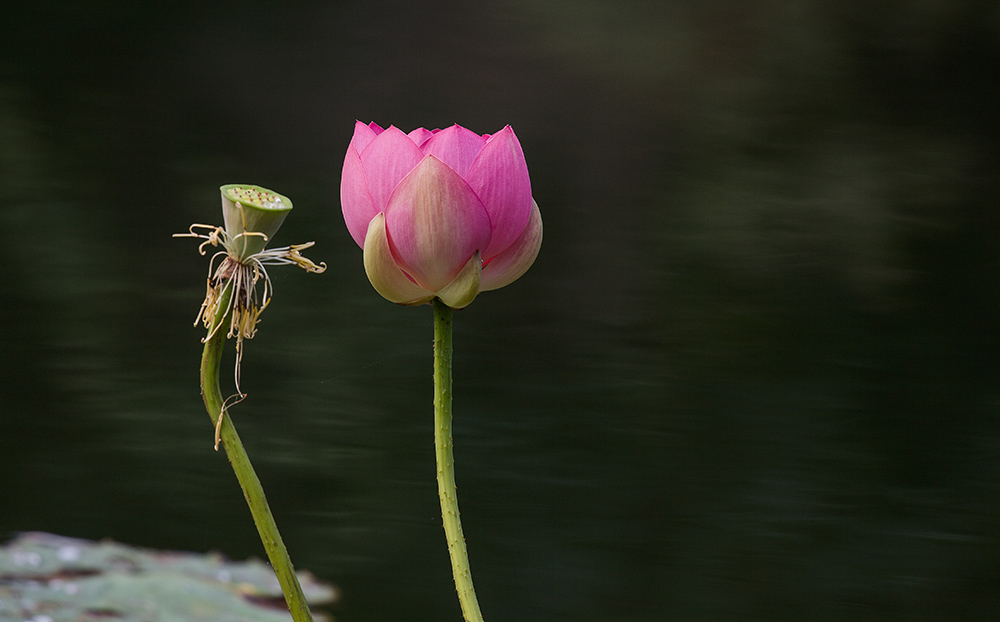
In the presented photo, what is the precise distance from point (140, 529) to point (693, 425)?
25.3 inches

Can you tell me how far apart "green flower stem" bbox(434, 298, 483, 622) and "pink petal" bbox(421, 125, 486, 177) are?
0.07 meters

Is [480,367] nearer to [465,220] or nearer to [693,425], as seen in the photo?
[693,425]

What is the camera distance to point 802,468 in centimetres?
89

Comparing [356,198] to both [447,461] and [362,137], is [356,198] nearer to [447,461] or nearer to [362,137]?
[362,137]

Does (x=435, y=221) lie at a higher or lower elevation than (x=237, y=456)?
higher

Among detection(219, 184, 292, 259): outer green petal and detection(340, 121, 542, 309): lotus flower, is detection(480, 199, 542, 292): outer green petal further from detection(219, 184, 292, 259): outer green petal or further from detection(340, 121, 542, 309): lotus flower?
detection(219, 184, 292, 259): outer green petal

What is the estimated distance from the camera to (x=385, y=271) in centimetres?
41

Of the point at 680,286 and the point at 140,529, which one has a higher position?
the point at 680,286

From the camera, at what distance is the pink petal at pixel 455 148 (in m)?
0.41

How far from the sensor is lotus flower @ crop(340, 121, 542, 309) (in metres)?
0.39

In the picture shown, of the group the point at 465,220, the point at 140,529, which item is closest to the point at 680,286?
the point at 465,220

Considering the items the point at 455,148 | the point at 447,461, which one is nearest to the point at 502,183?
the point at 455,148

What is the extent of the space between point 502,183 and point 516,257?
45mm

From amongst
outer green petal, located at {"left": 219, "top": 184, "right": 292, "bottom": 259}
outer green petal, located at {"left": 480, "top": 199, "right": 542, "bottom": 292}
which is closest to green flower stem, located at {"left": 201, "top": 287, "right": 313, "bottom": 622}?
outer green petal, located at {"left": 219, "top": 184, "right": 292, "bottom": 259}
